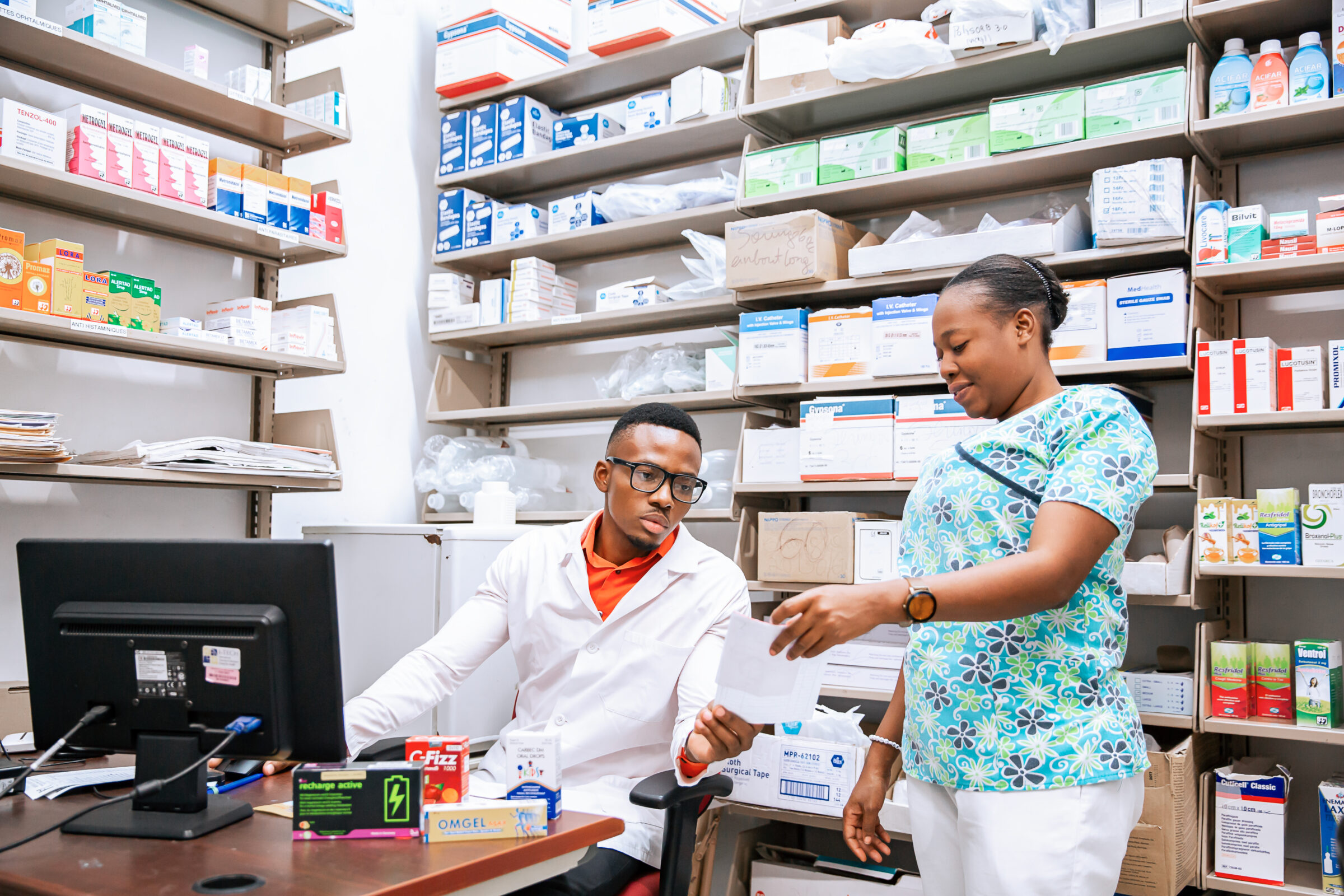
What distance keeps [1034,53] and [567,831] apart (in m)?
2.28

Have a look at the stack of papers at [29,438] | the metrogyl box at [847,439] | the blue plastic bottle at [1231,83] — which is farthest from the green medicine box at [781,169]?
the stack of papers at [29,438]

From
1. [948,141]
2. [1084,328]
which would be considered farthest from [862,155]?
[1084,328]

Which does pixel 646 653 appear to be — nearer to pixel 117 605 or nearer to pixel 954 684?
pixel 954 684

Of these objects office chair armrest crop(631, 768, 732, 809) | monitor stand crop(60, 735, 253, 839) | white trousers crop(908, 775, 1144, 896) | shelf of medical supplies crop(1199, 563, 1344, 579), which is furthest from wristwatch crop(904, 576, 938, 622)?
shelf of medical supplies crop(1199, 563, 1344, 579)

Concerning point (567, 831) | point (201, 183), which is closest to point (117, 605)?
point (567, 831)

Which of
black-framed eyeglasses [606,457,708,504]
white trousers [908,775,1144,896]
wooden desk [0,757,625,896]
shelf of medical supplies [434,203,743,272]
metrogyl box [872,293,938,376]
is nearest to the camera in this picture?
wooden desk [0,757,625,896]

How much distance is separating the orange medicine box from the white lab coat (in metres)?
0.42

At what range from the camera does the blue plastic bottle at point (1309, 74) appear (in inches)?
93.0

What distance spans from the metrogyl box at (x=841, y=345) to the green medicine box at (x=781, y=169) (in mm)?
401

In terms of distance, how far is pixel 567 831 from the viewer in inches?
55.2

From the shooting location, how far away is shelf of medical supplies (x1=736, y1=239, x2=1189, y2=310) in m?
2.52

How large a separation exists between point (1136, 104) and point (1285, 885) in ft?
5.93

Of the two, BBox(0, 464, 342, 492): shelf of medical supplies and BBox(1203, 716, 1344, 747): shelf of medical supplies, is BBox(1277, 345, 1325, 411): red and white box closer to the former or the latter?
BBox(1203, 716, 1344, 747): shelf of medical supplies

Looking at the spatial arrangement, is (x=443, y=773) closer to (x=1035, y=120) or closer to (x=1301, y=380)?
(x=1301, y=380)
